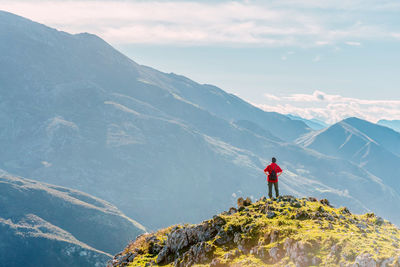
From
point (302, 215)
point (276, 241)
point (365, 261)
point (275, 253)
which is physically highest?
point (302, 215)

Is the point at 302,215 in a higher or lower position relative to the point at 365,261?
higher

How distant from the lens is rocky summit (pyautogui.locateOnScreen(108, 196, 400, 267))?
26344mm

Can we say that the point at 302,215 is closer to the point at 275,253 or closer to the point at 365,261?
the point at 275,253

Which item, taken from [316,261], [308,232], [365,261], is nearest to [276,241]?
[308,232]

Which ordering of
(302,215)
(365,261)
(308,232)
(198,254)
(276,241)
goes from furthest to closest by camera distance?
1. (302,215)
2. (198,254)
3. (276,241)
4. (308,232)
5. (365,261)

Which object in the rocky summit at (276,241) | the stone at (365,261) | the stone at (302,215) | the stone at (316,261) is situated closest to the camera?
the stone at (365,261)

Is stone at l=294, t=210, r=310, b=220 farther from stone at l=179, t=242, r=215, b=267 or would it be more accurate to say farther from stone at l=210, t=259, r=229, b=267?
stone at l=210, t=259, r=229, b=267

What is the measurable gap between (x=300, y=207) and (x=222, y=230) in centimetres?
776

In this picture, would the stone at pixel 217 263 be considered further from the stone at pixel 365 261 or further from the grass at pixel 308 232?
the stone at pixel 365 261

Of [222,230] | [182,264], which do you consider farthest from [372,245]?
[182,264]

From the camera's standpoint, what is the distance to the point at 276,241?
29.3 m

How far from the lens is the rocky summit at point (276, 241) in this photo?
26.3 m

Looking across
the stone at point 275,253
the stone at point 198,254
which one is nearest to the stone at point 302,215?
the stone at point 275,253

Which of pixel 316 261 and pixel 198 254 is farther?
pixel 198 254
